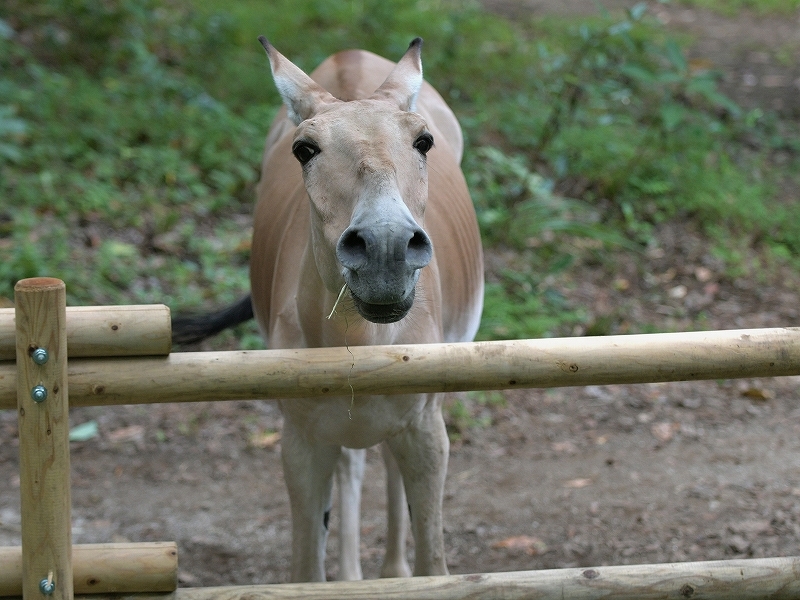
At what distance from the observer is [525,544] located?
4070 mm

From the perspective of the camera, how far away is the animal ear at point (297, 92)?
277cm

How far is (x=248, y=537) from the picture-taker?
4.18 metres

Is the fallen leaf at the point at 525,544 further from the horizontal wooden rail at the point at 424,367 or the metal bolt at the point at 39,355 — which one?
the metal bolt at the point at 39,355

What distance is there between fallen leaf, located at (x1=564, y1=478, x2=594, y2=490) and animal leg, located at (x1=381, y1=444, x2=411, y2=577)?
1.05 m

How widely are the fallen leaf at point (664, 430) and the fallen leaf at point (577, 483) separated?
1.92 ft

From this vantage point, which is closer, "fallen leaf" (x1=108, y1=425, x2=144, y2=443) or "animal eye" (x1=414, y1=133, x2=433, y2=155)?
"animal eye" (x1=414, y1=133, x2=433, y2=155)

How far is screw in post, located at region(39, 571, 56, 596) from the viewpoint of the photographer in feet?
7.44

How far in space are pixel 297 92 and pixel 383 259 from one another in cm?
87

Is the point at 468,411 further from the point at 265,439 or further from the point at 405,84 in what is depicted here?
the point at 405,84

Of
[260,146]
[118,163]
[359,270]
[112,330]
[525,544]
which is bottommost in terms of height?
[525,544]

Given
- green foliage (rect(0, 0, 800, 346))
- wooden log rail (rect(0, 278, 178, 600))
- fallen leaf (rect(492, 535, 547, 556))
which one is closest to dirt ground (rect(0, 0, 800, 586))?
fallen leaf (rect(492, 535, 547, 556))

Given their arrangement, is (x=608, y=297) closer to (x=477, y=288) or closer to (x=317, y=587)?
(x=477, y=288)

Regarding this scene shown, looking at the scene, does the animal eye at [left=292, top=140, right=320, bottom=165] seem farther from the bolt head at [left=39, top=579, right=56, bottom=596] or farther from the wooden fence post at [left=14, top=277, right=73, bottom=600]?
the bolt head at [left=39, top=579, right=56, bottom=596]

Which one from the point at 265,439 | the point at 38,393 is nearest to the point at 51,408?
the point at 38,393
